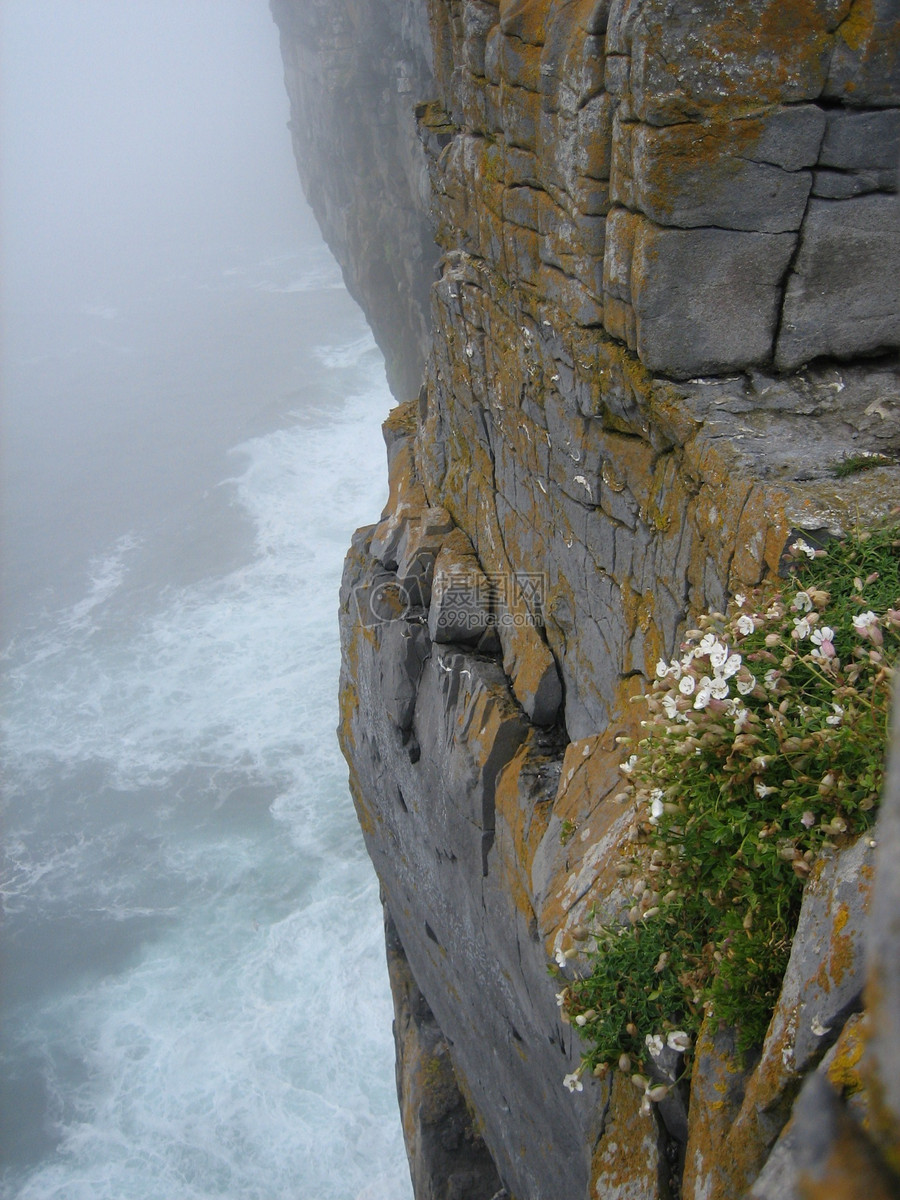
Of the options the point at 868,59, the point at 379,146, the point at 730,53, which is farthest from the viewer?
the point at 379,146

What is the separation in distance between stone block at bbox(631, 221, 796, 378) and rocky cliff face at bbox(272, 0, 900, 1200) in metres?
0.02

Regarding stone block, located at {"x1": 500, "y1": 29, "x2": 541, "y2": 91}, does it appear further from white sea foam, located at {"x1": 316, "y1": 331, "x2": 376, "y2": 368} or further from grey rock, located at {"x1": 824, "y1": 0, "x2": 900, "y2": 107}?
white sea foam, located at {"x1": 316, "y1": 331, "x2": 376, "y2": 368}

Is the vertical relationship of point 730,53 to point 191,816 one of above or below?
above

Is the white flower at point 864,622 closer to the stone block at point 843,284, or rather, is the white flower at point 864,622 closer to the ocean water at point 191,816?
the stone block at point 843,284

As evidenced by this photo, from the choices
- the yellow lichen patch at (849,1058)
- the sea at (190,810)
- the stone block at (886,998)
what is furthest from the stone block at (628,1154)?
the sea at (190,810)

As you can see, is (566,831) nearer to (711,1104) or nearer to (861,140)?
(711,1104)


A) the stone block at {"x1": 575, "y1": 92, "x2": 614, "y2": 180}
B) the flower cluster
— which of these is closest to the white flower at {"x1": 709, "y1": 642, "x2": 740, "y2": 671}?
the flower cluster

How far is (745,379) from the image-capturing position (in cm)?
623

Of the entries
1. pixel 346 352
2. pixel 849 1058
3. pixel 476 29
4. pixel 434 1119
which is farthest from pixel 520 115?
pixel 346 352

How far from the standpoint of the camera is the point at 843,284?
5910 millimetres

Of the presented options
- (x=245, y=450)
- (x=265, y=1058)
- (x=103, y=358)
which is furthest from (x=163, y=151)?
(x=265, y=1058)

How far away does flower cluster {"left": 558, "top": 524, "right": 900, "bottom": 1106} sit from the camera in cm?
370

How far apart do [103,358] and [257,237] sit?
2464cm

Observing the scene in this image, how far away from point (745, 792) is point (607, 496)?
3699mm
